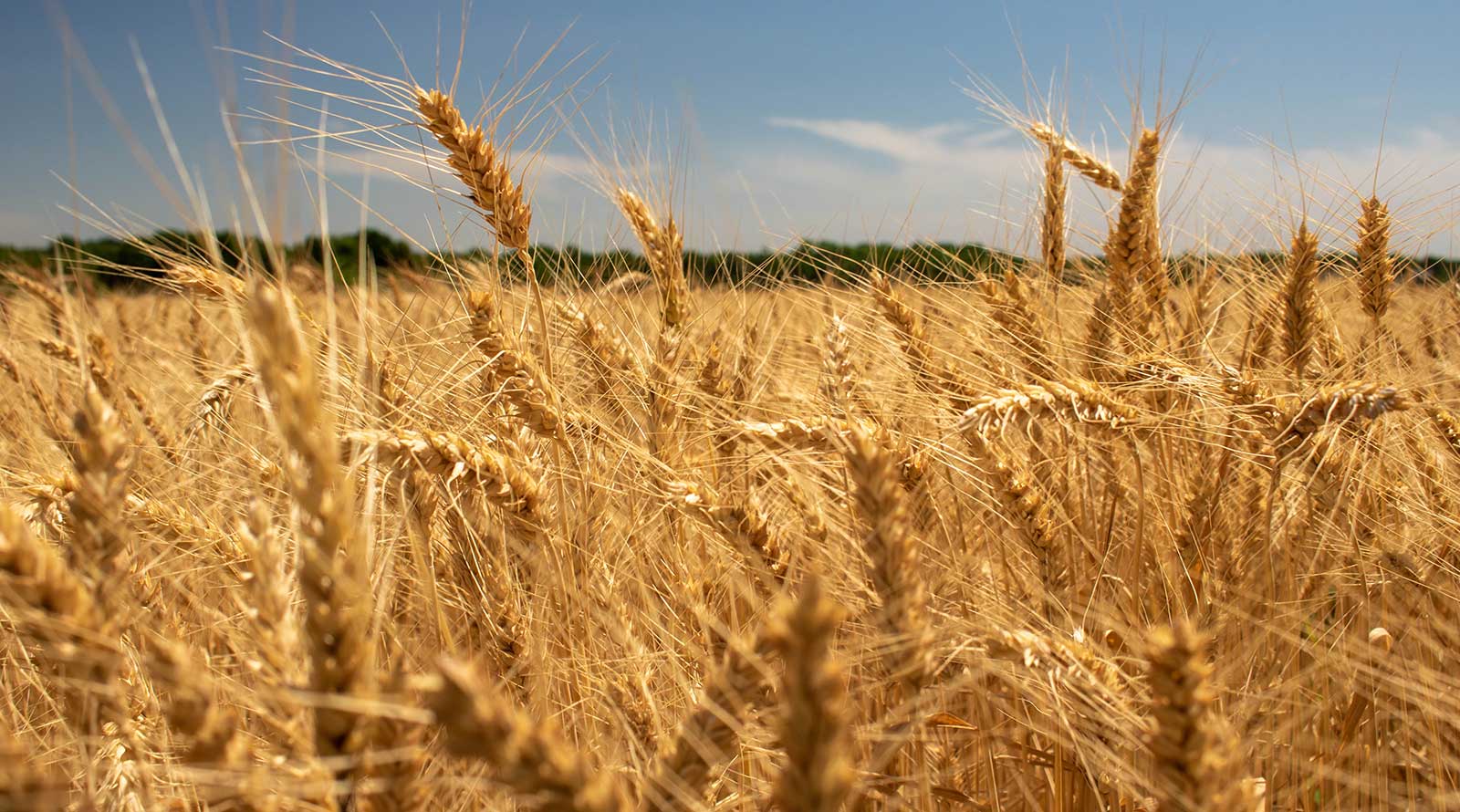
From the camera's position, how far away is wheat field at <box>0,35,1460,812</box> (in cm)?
66

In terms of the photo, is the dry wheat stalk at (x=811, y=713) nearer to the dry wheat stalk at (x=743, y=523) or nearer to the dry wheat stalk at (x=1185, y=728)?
the dry wheat stalk at (x=1185, y=728)

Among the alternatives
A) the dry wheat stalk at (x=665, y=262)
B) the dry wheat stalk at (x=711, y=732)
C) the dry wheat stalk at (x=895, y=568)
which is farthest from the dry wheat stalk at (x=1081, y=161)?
the dry wheat stalk at (x=711, y=732)

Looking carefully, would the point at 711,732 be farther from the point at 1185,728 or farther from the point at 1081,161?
the point at 1081,161

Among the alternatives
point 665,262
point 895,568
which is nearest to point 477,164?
point 665,262

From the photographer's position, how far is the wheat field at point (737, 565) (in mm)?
658

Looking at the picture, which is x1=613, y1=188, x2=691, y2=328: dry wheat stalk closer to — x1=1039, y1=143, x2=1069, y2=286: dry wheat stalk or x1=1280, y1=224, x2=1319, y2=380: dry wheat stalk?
x1=1039, y1=143, x2=1069, y2=286: dry wheat stalk

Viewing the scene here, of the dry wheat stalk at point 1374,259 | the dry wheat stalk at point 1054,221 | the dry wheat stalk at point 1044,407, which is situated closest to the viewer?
the dry wheat stalk at point 1044,407

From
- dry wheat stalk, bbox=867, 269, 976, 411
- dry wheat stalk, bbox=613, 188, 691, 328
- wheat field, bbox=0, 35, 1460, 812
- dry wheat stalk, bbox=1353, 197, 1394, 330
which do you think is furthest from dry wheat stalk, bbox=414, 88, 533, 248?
dry wheat stalk, bbox=1353, 197, 1394, 330

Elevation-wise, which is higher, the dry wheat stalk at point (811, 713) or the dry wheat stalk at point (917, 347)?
the dry wheat stalk at point (917, 347)

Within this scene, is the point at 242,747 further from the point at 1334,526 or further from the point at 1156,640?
the point at 1334,526

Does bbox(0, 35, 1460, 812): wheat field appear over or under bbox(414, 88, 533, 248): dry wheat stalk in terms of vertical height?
under

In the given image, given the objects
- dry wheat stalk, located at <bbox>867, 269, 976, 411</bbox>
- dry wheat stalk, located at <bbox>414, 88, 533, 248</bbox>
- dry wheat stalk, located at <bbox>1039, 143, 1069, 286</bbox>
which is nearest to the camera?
dry wheat stalk, located at <bbox>414, 88, 533, 248</bbox>

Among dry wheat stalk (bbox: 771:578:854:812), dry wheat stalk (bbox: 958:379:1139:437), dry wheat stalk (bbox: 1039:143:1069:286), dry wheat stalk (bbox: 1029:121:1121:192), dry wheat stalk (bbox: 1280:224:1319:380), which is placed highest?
dry wheat stalk (bbox: 1029:121:1121:192)

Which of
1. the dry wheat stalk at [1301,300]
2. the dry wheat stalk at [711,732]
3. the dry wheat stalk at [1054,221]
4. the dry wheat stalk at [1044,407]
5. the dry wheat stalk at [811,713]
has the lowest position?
the dry wheat stalk at [711,732]
